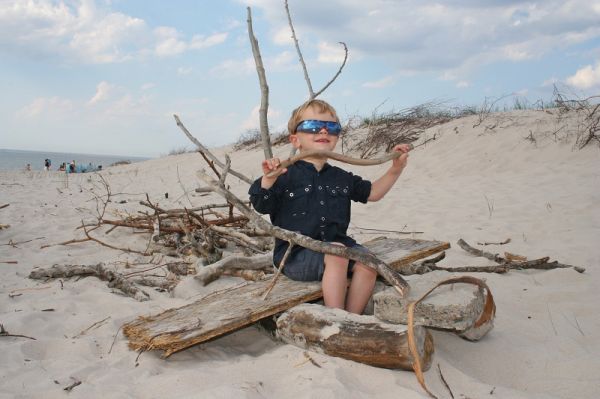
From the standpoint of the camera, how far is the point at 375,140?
395 inches

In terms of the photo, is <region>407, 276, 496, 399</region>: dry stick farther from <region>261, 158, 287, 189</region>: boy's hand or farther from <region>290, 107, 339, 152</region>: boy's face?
<region>290, 107, 339, 152</region>: boy's face

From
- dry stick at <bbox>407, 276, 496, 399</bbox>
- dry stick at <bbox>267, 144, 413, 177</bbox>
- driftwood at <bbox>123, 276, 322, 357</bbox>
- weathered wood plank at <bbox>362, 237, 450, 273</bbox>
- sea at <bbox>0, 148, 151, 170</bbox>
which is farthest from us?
sea at <bbox>0, 148, 151, 170</bbox>

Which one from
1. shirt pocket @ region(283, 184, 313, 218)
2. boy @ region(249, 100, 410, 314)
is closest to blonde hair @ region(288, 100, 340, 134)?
boy @ region(249, 100, 410, 314)

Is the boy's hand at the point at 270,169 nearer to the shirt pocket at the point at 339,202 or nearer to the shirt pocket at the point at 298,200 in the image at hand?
the shirt pocket at the point at 298,200

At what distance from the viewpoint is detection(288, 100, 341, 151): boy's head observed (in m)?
2.72

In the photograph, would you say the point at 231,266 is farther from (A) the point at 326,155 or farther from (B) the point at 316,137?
(A) the point at 326,155

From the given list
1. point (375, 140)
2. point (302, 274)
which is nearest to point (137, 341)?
point (302, 274)

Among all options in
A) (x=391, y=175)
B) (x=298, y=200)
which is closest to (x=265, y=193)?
(x=298, y=200)

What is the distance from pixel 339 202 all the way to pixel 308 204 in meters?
0.20

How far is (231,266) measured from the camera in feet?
11.4

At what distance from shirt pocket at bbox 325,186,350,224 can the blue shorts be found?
0.21m

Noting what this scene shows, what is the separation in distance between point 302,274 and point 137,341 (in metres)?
0.91

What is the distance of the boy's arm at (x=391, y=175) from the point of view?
109 inches

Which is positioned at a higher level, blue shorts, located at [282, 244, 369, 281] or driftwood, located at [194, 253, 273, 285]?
blue shorts, located at [282, 244, 369, 281]
